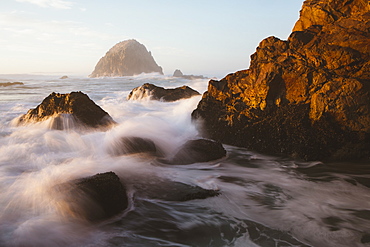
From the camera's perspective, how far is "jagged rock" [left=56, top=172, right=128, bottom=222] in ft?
11.8

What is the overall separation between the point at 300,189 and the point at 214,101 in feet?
12.0

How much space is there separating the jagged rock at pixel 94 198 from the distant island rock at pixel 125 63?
121184 millimetres

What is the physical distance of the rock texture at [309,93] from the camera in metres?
5.58

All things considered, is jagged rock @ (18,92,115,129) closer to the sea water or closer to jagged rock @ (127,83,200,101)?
the sea water

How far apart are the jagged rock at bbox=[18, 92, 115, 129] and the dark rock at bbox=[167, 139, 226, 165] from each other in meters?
3.09

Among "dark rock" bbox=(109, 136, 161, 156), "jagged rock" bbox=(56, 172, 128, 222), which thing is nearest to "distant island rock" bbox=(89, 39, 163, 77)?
"dark rock" bbox=(109, 136, 161, 156)

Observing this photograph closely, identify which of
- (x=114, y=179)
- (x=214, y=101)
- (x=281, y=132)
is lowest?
(x=114, y=179)

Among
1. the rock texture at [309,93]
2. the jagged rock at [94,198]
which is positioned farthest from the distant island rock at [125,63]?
the jagged rock at [94,198]

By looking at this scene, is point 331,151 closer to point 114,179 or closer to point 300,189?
point 300,189

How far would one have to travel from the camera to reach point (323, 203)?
4.18 m

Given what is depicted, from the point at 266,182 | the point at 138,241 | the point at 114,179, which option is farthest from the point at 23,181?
the point at 266,182

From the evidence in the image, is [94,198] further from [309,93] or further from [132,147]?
[309,93]

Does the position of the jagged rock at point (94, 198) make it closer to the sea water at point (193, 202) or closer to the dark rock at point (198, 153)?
the sea water at point (193, 202)

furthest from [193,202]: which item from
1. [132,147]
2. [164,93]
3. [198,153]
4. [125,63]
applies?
[125,63]
